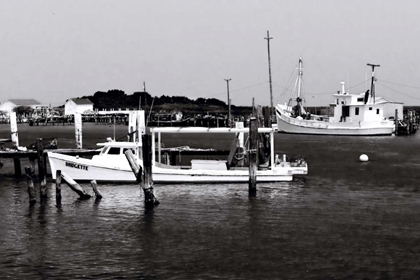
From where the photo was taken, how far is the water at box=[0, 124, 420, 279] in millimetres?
20453

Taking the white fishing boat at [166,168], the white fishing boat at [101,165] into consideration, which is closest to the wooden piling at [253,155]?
the white fishing boat at [166,168]

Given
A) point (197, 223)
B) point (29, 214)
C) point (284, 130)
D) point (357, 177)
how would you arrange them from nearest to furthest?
point (197, 223), point (29, 214), point (357, 177), point (284, 130)

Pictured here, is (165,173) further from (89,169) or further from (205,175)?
(89,169)

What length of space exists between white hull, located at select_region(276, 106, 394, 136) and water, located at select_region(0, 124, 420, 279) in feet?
180

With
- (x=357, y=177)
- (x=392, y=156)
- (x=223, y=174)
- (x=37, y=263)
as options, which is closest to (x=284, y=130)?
(x=392, y=156)

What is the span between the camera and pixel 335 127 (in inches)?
3686

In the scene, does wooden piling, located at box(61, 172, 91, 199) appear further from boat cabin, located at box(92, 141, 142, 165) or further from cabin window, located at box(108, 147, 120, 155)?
cabin window, located at box(108, 147, 120, 155)

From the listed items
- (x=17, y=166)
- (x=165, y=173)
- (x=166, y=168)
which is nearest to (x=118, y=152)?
(x=166, y=168)

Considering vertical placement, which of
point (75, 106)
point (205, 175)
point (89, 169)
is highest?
point (75, 106)

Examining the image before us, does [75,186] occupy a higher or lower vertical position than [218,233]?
higher

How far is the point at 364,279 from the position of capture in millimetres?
19406

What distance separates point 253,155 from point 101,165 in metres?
9.42

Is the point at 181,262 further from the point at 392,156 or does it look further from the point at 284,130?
the point at 284,130

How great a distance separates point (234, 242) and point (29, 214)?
10.5 m
